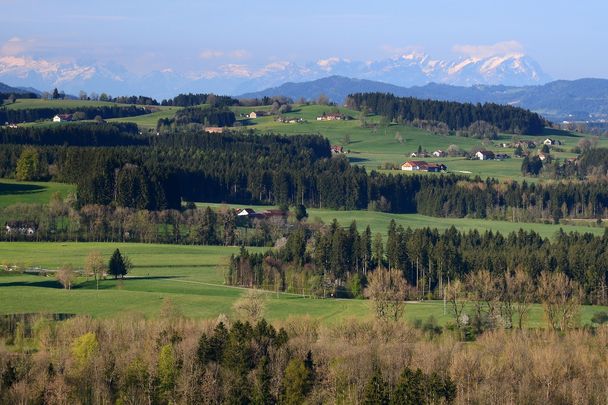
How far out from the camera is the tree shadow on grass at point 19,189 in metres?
109

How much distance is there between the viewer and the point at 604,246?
8362 cm

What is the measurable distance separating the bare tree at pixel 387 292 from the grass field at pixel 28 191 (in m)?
41.7

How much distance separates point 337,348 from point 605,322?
809 inches

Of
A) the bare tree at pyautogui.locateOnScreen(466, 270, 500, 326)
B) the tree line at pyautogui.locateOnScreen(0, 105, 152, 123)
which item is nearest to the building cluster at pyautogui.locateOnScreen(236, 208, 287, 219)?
the bare tree at pyautogui.locateOnScreen(466, 270, 500, 326)

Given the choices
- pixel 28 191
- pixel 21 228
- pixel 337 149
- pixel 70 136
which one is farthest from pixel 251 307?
pixel 337 149

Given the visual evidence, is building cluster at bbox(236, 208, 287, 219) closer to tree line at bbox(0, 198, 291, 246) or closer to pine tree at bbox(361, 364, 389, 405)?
tree line at bbox(0, 198, 291, 246)

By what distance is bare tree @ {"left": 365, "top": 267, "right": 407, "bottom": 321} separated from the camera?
65125 mm

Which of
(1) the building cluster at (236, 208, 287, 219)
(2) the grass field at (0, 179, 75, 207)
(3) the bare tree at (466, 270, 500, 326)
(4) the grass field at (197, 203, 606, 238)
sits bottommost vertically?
(4) the grass field at (197, 203, 606, 238)

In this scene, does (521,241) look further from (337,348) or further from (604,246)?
(337,348)

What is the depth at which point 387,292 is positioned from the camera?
6881 centimetres

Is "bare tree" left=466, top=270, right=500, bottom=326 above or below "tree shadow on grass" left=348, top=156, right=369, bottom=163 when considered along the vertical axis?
above

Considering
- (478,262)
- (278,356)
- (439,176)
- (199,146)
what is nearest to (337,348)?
(278,356)

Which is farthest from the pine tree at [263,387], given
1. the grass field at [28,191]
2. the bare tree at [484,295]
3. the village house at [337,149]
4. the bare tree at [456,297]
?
the village house at [337,149]

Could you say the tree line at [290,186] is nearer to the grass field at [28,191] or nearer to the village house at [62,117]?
the grass field at [28,191]
